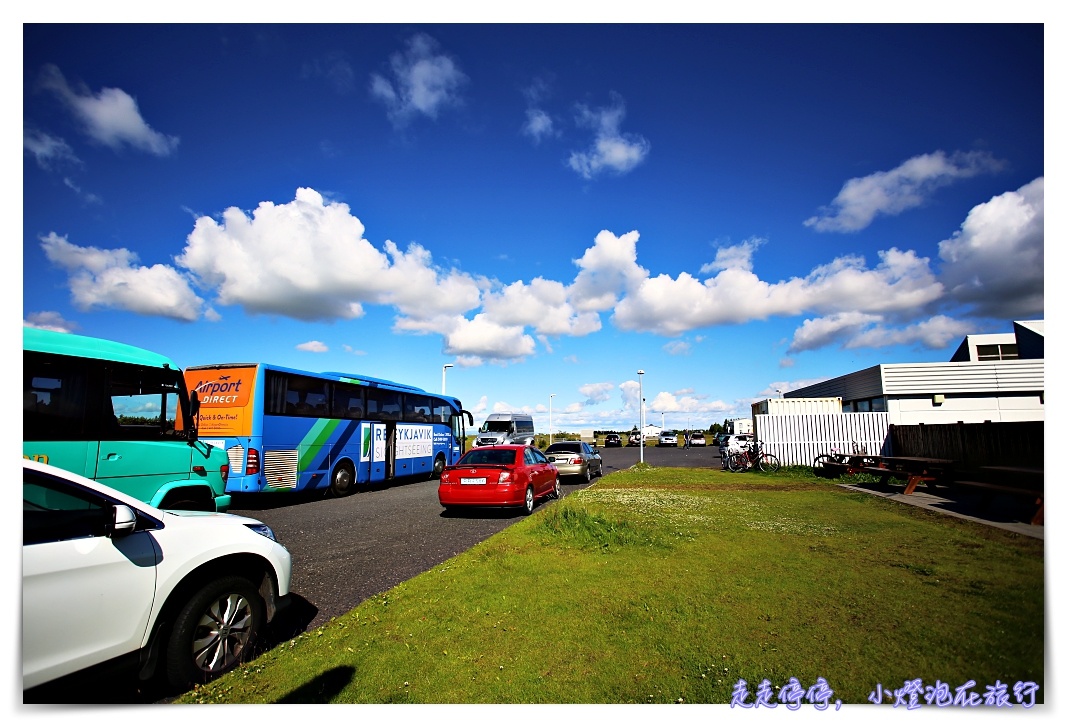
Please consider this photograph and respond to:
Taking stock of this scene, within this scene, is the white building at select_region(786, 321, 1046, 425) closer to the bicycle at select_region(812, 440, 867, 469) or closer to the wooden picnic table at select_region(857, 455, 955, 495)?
the bicycle at select_region(812, 440, 867, 469)

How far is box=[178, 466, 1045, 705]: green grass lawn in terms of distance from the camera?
3.29 meters

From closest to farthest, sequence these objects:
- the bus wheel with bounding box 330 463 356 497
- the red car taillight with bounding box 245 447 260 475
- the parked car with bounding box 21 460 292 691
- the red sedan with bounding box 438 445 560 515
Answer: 1. the parked car with bounding box 21 460 292 691
2. the red sedan with bounding box 438 445 560 515
3. the red car taillight with bounding box 245 447 260 475
4. the bus wheel with bounding box 330 463 356 497

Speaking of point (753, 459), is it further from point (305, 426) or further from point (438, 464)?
point (305, 426)

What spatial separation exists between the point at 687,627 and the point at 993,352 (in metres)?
35.6

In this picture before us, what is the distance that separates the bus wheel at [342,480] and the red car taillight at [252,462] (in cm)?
284

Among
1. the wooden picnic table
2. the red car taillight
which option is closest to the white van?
the red car taillight

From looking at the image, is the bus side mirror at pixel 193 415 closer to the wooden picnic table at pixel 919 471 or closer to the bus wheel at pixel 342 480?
the bus wheel at pixel 342 480

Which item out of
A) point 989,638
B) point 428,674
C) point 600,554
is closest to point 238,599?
point 428,674

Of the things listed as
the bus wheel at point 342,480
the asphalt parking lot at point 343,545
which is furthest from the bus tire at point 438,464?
the bus wheel at point 342,480

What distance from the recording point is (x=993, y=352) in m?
29.3

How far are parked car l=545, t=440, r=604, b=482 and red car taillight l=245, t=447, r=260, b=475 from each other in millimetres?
9469

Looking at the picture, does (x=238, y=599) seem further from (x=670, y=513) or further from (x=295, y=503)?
(x=295, y=503)

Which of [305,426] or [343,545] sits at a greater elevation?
[305,426]

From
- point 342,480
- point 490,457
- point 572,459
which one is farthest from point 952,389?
point 342,480
